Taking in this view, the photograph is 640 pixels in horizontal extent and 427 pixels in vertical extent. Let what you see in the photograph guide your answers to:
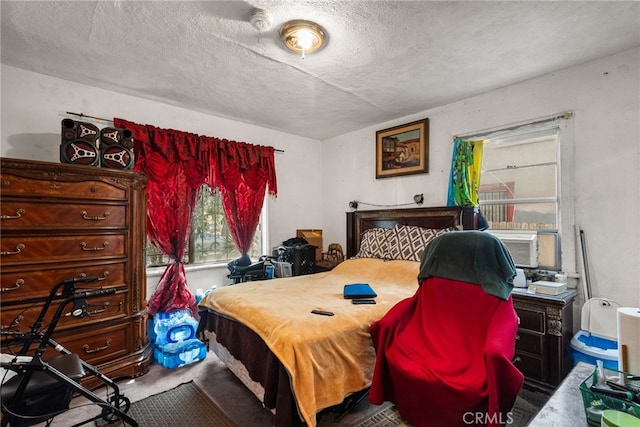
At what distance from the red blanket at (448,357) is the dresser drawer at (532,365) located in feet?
2.73

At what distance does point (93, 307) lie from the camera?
2.40 m

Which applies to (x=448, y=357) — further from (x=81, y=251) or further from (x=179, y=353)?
(x=81, y=251)

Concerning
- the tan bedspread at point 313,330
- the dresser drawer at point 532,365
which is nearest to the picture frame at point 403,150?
the tan bedspread at point 313,330

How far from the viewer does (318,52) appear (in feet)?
7.55

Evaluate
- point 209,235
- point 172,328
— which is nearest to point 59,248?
point 172,328

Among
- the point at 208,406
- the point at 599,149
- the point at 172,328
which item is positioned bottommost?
the point at 208,406

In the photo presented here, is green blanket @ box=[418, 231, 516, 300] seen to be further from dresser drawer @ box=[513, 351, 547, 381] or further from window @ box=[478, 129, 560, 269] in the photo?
window @ box=[478, 129, 560, 269]

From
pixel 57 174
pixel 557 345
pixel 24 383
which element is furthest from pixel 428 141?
pixel 24 383

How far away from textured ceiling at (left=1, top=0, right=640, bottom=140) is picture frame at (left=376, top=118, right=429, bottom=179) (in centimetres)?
47

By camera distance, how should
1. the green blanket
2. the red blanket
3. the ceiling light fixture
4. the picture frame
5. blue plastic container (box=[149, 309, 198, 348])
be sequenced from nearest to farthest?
the red blanket, the green blanket, the ceiling light fixture, blue plastic container (box=[149, 309, 198, 348]), the picture frame

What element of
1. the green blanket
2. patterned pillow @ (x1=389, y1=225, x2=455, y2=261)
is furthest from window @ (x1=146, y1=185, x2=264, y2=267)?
the green blanket

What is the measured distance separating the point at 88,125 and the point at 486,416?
3385mm

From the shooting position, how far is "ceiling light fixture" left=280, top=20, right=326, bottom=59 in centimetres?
196

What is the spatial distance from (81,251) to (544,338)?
3.60m
